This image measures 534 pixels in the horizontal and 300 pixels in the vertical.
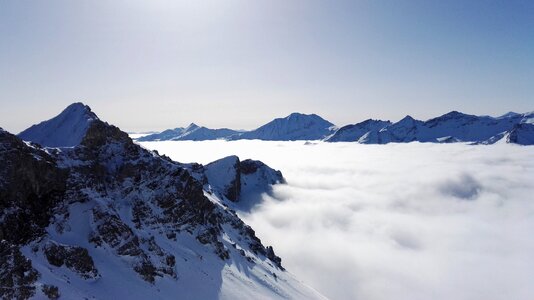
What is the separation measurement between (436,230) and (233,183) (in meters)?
96.9

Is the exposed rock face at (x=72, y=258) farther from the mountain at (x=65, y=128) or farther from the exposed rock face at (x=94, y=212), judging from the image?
the mountain at (x=65, y=128)

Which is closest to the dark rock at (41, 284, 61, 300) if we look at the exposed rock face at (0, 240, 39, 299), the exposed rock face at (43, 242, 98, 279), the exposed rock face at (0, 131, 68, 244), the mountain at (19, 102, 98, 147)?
the exposed rock face at (0, 240, 39, 299)

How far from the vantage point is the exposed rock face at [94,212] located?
4416cm

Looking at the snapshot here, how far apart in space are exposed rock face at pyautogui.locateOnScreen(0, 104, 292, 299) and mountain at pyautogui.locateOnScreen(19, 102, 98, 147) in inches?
207

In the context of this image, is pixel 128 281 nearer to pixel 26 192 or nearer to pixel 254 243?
pixel 26 192

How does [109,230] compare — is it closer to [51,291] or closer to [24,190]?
[24,190]

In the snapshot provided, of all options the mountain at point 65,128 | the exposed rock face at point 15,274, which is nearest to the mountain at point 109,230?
the exposed rock face at point 15,274

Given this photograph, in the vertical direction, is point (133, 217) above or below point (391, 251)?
above

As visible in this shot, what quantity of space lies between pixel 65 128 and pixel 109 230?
30801mm

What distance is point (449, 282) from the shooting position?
412ft

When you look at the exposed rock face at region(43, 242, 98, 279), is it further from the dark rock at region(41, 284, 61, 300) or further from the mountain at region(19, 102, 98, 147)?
the mountain at region(19, 102, 98, 147)

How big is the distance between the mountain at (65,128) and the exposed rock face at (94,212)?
5.26 m

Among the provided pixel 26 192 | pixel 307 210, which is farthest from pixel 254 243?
A: pixel 307 210

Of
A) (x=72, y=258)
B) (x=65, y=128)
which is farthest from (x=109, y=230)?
(x=65, y=128)
